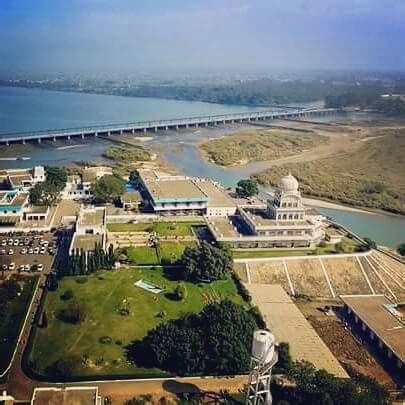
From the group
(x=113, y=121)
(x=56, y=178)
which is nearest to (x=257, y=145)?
(x=113, y=121)

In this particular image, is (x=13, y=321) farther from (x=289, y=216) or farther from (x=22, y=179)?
(x=22, y=179)

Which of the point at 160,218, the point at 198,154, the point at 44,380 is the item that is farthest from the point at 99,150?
the point at 44,380

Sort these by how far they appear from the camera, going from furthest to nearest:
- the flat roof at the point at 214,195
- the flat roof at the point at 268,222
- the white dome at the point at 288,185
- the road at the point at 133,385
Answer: the flat roof at the point at 214,195, the white dome at the point at 288,185, the flat roof at the point at 268,222, the road at the point at 133,385

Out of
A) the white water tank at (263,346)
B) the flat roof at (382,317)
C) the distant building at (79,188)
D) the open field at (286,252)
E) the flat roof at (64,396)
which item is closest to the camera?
the white water tank at (263,346)

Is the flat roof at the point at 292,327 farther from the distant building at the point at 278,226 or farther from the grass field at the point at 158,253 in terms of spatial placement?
the grass field at the point at 158,253

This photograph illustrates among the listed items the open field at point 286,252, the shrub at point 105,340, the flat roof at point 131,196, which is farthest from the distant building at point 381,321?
the flat roof at point 131,196

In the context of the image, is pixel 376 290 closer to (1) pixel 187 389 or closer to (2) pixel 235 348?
(2) pixel 235 348
